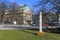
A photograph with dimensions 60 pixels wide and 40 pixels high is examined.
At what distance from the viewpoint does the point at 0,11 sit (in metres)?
72.3

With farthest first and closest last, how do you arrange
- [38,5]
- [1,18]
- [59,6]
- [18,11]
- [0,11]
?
[1,18]
[18,11]
[0,11]
[38,5]
[59,6]

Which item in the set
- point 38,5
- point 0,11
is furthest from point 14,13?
point 38,5

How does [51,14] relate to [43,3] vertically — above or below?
below

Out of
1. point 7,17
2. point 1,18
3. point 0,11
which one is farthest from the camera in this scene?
point 7,17

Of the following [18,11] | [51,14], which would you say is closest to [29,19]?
[18,11]

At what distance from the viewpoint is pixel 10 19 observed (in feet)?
288

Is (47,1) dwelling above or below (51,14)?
above

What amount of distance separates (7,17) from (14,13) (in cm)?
1162

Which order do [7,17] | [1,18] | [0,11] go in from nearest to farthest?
[0,11] < [1,18] < [7,17]

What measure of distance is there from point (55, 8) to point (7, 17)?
212ft

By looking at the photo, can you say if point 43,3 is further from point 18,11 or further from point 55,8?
point 18,11

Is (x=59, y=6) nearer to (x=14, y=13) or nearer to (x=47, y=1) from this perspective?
(x=47, y=1)

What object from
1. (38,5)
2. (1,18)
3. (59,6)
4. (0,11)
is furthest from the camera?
(1,18)

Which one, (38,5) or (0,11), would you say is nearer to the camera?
(38,5)
